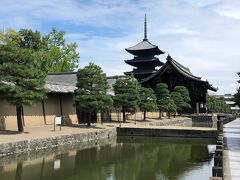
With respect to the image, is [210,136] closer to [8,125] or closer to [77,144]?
[77,144]

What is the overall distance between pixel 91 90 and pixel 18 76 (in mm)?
9173

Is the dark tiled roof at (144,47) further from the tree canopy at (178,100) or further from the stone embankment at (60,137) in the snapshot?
the stone embankment at (60,137)

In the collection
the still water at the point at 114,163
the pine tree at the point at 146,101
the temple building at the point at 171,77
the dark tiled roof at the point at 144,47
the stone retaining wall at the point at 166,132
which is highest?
the dark tiled roof at the point at 144,47

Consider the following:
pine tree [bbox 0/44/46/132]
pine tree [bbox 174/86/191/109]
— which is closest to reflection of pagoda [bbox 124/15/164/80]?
pine tree [bbox 174/86/191/109]

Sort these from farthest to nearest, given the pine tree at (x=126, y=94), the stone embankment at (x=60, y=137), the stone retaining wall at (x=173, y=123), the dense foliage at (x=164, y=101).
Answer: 1. the dense foliage at (x=164, y=101)
2. the stone retaining wall at (x=173, y=123)
3. the pine tree at (x=126, y=94)
4. the stone embankment at (x=60, y=137)

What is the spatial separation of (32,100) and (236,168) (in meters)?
14.1

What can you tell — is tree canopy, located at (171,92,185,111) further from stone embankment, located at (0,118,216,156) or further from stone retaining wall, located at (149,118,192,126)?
stone embankment, located at (0,118,216,156)

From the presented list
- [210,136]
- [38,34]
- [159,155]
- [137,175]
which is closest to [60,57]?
[38,34]

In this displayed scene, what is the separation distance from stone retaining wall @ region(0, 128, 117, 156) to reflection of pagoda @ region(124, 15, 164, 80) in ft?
144

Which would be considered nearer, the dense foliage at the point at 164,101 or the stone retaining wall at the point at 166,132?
the stone retaining wall at the point at 166,132

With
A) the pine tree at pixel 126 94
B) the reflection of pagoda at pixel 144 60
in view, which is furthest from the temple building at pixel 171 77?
the pine tree at pixel 126 94

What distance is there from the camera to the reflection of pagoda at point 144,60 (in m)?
72.8

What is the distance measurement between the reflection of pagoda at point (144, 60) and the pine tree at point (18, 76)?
163 ft

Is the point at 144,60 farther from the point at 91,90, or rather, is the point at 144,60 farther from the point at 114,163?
the point at 114,163
